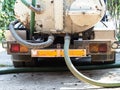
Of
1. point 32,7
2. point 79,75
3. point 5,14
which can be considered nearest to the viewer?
point 79,75

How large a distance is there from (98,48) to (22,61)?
5.21 feet

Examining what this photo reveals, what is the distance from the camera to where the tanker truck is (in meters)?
5.74

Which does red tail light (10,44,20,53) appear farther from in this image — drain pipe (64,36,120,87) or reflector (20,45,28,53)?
drain pipe (64,36,120,87)

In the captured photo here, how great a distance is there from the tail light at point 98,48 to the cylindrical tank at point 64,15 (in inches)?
13.1

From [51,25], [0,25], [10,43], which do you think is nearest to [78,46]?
[51,25]

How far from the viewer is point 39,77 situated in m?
6.48

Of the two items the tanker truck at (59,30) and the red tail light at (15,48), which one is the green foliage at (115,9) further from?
the red tail light at (15,48)

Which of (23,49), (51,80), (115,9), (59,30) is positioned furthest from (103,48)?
(115,9)

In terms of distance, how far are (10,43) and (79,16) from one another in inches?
54.6

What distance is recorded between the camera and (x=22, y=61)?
6.87 meters

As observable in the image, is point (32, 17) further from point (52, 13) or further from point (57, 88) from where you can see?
point (57, 88)

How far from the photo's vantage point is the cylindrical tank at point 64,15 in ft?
18.7

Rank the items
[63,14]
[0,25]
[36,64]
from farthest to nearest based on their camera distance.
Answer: [0,25]
[36,64]
[63,14]

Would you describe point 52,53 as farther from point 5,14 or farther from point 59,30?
point 5,14
